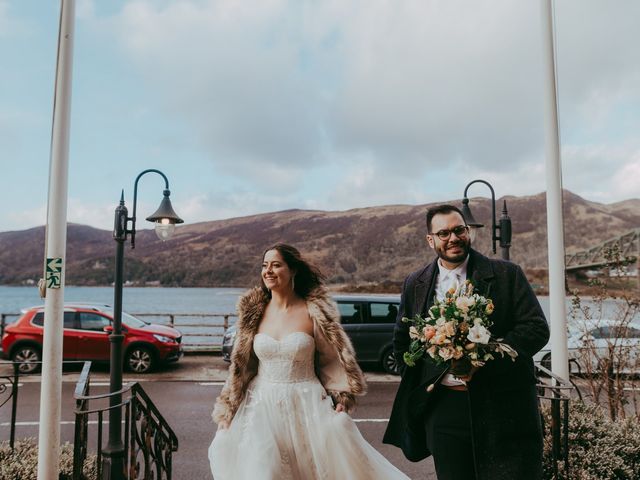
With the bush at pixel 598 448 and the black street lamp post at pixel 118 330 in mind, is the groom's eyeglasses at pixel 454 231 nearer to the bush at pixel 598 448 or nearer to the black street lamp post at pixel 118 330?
Result: the bush at pixel 598 448

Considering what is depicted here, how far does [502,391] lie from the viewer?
2486mm

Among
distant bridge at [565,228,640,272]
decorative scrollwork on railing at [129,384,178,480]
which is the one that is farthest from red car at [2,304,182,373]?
distant bridge at [565,228,640,272]

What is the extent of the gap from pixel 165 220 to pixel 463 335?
19.4ft

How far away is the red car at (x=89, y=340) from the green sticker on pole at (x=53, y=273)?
8.39 meters

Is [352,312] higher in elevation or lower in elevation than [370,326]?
higher

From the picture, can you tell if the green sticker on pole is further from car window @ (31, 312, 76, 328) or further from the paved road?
car window @ (31, 312, 76, 328)

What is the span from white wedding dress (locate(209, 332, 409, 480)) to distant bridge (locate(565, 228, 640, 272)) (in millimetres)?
3857

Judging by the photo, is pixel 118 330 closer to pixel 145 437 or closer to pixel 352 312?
pixel 145 437

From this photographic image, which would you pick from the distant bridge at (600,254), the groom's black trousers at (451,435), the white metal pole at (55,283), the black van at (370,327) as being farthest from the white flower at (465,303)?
the black van at (370,327)

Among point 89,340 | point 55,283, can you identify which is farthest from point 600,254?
point 89,340

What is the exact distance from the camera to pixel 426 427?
8.79 ft

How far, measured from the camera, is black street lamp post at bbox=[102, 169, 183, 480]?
5.47 m

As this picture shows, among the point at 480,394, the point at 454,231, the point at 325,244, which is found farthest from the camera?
the point at 325,244

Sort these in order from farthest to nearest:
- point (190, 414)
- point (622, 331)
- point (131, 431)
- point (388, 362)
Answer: point (388, 362), point (190, 414), point (622, 331), point (131, 431)
